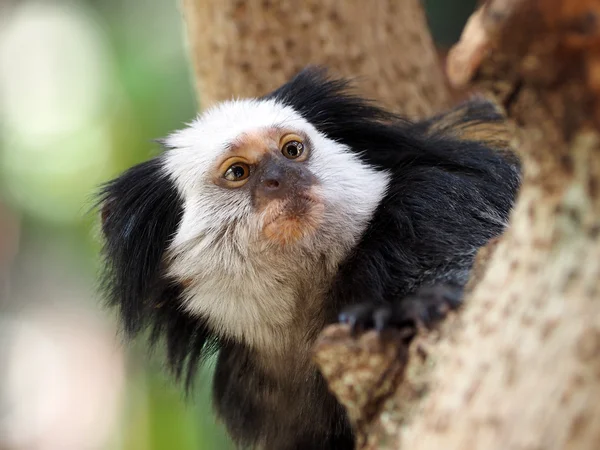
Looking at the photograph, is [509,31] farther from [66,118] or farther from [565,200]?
[66,118]

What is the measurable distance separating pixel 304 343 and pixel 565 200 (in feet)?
5.03

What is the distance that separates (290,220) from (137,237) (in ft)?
2.19

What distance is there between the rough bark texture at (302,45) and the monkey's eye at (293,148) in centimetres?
77

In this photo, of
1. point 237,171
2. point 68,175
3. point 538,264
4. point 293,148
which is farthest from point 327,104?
point 68,175

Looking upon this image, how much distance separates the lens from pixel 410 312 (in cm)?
189

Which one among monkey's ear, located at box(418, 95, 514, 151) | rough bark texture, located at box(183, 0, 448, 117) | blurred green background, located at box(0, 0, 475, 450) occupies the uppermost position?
rough bark texture, located at box(183, 0, 448, 117)

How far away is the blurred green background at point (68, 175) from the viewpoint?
808cm

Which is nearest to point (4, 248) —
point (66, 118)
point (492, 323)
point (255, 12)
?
point (66, 118)

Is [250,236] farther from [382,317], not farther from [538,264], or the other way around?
[538,264]

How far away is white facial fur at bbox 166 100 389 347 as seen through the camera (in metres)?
2.66

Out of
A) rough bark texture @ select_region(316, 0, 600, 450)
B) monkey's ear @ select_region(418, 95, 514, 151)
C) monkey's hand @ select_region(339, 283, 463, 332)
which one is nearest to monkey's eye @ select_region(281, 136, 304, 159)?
monkey's ear @ select_region(418, 95, 514, 151)

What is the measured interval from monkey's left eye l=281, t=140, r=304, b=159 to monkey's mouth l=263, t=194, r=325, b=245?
0.31m

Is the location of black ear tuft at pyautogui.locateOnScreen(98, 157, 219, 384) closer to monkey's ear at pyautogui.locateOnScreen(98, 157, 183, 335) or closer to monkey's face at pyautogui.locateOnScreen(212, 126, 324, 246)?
monkey's ear at pyautogui.locateOnScreen(98, 157, 183, 335)

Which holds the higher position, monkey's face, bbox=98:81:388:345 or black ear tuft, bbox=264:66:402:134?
black ear tuft, bbox=264:66:402:134
